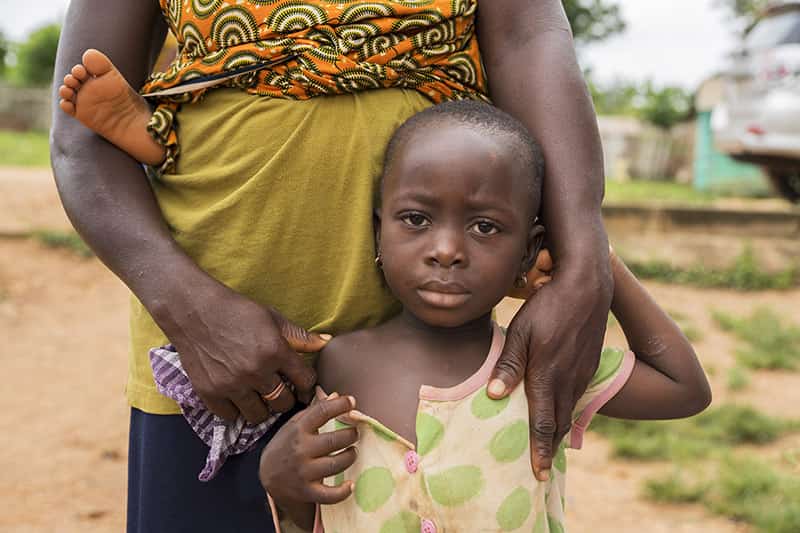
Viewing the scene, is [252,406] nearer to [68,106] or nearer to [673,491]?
[68,106]

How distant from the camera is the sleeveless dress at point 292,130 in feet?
4.73

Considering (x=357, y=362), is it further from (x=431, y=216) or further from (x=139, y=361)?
(x=139, y=361)

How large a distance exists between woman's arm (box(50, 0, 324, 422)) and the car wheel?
8.75 metres

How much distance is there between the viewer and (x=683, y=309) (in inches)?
243

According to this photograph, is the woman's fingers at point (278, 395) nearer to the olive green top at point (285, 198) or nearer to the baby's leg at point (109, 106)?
the olive green top at point (285, 198)

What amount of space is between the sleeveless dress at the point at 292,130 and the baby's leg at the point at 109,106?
28 millimetres

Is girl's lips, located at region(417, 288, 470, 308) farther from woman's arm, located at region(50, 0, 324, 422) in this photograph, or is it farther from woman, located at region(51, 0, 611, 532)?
woman's arm, located at region(50, 0, 324, 422)

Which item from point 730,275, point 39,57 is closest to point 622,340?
point 730,275

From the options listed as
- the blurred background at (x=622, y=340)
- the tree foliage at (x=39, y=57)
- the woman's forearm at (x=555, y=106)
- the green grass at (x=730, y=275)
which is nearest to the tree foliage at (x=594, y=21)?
the blurred background at (x=622, y=340)

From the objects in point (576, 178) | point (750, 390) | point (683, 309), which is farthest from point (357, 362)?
point (683, 309)

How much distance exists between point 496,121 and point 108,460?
10.8 feet

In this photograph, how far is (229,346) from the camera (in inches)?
52.7

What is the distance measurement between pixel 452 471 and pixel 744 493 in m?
2.64

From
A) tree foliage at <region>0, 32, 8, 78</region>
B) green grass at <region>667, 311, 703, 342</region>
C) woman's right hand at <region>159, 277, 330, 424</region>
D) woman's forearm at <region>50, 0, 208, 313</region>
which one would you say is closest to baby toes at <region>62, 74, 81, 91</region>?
woman's forearm at <region>50, 0, 208, 313</region>
